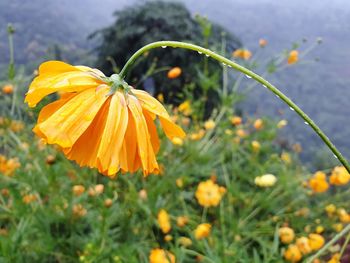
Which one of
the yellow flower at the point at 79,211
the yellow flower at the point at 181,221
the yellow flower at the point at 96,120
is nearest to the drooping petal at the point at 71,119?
the yellow flower at the point at 96,120

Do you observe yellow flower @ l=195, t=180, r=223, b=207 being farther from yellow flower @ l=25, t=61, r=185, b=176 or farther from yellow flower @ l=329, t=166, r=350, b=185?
yellow flower @ l=25, t=61, r=185, b=176

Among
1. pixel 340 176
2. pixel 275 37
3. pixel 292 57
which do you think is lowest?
pixel 275 37

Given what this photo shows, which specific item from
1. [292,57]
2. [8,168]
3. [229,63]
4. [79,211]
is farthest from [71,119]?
[292,57]

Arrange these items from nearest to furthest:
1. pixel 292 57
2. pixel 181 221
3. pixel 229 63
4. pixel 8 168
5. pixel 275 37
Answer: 1. pixel 229 63
2. pixel 181 221
3. pixel 8 168
4. pixel 292 57
5. pixel 275 37

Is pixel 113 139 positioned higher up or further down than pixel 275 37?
higher up

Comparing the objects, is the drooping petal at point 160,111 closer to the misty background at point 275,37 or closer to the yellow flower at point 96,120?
the yellow flower at point 96,120

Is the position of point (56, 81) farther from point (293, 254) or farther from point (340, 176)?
point (340, 176)

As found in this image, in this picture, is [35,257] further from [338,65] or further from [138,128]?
[338,65]
